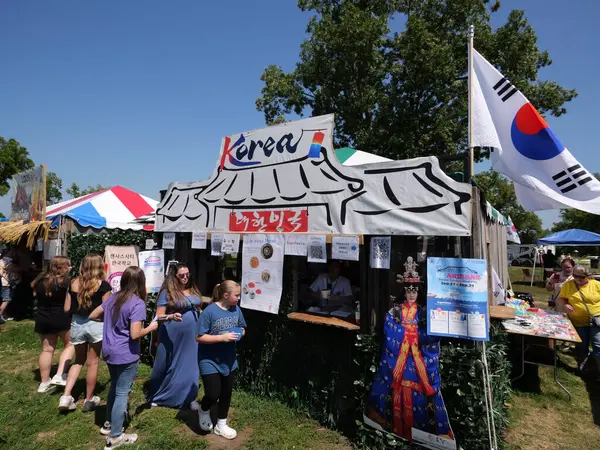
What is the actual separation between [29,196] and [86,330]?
7183 mm

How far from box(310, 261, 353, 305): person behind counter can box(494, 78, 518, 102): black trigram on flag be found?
9.80 feet

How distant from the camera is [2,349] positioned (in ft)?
22.9

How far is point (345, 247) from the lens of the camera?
3.94 meters

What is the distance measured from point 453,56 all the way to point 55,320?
1533cm

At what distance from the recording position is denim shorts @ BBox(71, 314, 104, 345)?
14.7 ft

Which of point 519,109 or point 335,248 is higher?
point 519,109

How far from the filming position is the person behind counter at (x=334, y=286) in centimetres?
494

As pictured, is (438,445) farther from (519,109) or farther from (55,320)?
(55,320)

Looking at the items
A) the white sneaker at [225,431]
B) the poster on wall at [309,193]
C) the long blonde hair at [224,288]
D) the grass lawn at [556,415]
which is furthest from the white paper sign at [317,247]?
the grass lawn at [556,415]

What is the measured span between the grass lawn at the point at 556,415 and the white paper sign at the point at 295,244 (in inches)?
124

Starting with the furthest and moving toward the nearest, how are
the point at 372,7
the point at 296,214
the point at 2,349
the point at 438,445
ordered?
the point at 372,7
the point at 2,349
the point at 296,214
the point at 438,445

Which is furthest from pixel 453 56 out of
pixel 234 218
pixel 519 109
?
pixel 234 218

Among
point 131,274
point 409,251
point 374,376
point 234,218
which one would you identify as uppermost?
point 234,218

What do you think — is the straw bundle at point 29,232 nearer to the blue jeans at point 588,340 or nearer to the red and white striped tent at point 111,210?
the red and white striped tent at point 111,210
